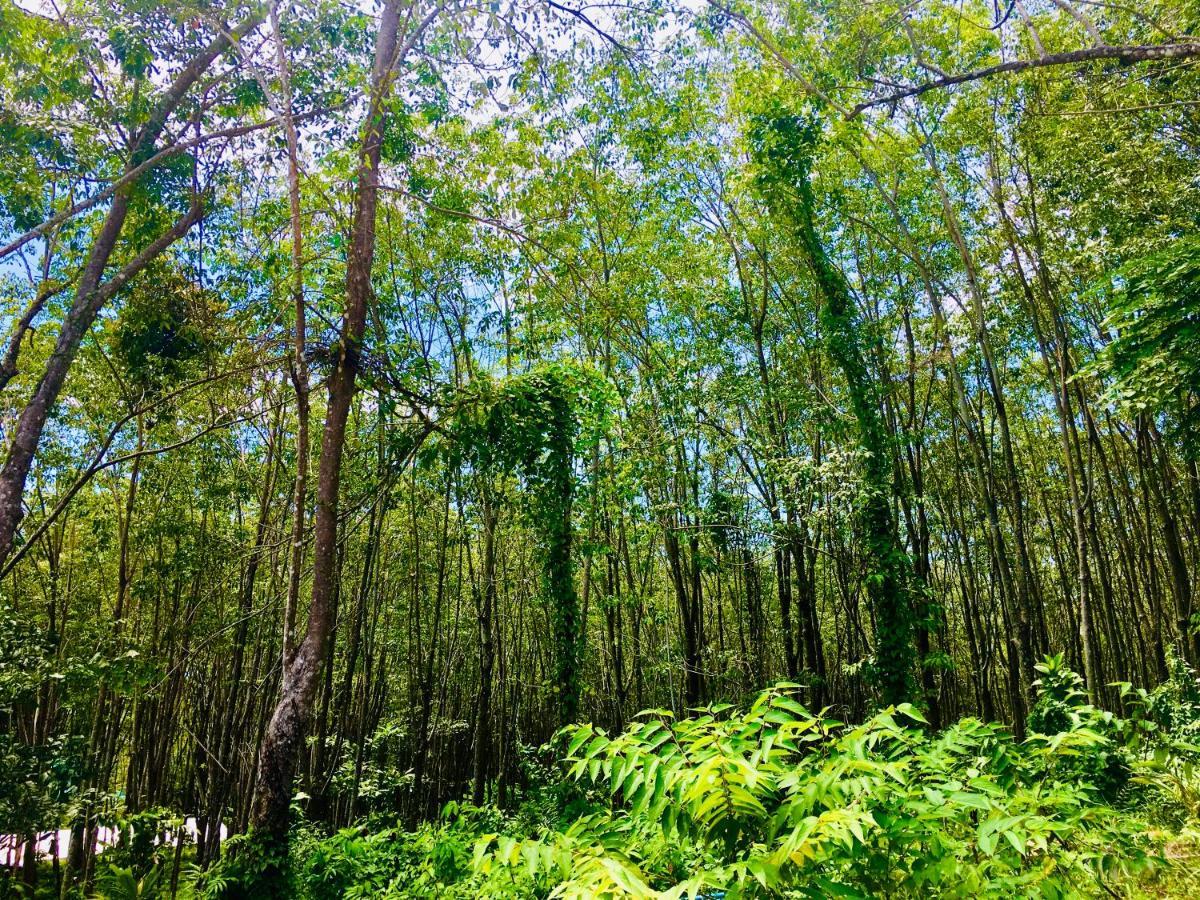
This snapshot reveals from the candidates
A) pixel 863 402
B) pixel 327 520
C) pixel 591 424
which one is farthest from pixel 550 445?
pixel 863 402

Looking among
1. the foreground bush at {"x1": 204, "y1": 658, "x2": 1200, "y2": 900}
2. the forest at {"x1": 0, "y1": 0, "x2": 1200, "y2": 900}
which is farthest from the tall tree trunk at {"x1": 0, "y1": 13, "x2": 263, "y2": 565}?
the foreground bush at {"x1": 204, "y1": 658, "x2": 1200, "y2": 900}

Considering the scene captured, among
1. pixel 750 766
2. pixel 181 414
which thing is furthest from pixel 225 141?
pixel 750 766

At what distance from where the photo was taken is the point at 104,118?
4.68m

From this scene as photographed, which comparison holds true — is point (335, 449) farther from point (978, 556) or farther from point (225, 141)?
point (978, 556)

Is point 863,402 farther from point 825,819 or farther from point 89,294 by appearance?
point 89,294

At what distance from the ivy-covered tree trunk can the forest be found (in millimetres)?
53

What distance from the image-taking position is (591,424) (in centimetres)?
706

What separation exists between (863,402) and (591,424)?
11.1 feet

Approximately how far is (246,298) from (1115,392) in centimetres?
696

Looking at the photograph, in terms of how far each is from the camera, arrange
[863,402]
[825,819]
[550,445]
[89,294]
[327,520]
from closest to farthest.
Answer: [825,819], [89,294], [327,520], [550,445], [863,402]

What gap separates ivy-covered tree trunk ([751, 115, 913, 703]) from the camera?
720cm

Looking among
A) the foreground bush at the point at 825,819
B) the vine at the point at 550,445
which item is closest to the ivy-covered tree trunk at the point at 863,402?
the vine at the point at 550,445

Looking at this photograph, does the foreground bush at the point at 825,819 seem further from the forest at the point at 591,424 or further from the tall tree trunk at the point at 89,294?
the tall tree trunk at the point at 89,294

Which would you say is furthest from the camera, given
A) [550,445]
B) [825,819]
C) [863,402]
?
[863,402]
